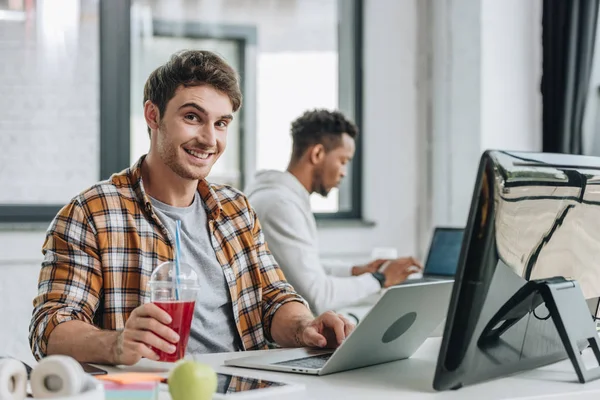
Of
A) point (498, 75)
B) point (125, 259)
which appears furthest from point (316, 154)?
point (125, 259)

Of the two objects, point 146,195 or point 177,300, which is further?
point 146,195

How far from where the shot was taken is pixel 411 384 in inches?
49.9

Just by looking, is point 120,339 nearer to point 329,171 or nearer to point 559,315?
point 559,315

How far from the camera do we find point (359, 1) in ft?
14.2

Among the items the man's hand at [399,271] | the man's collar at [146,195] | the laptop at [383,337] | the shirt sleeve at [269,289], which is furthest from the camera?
the man's hand at [399,271]

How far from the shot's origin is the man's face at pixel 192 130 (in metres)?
1.88

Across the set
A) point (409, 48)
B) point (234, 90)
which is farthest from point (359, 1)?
point (234, 90)

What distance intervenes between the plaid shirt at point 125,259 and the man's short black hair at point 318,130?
3.86 ft

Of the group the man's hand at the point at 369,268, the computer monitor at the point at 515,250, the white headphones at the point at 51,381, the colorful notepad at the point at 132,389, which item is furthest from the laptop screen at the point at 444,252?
the white headphones at the point at 51,381

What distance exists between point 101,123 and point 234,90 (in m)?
2.06

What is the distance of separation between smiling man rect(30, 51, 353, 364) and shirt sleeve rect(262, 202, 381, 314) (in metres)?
0.69

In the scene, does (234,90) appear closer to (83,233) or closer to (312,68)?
(83,233)

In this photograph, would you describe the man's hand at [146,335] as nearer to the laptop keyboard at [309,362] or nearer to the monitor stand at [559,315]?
the laptop keyboard at [309,362]

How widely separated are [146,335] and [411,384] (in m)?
0.42
